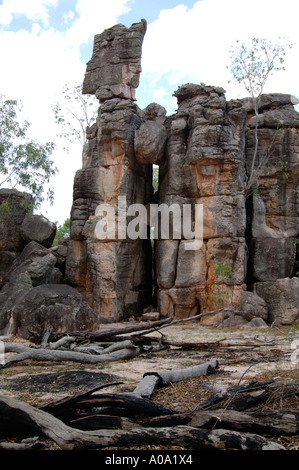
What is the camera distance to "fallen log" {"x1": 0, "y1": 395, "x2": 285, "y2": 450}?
3570 millimetres

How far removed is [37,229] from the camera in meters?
A: 18.2

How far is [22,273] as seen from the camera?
15.6 m

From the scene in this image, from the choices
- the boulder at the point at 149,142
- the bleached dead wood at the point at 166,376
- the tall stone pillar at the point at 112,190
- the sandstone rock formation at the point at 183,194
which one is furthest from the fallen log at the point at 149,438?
the boulder at the point at 149,142

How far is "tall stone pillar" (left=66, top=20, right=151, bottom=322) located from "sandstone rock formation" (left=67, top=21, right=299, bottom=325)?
4 centimetres

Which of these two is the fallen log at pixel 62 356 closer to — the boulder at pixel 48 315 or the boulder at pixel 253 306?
the boulder at pixel 48 315

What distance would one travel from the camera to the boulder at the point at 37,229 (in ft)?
59.6

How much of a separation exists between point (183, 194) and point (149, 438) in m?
15.0

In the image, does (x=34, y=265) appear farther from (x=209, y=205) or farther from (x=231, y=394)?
(x=231, y=394)

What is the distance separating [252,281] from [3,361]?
12871mm

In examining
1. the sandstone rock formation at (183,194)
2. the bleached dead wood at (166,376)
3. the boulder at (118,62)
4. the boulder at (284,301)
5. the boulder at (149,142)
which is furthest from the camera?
the boulder at (118,62)

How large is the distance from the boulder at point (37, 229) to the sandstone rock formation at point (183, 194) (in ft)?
3.76

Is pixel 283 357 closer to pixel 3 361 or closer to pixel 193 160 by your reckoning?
pixel 3 361

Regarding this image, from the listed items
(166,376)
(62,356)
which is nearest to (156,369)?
(166,376)
